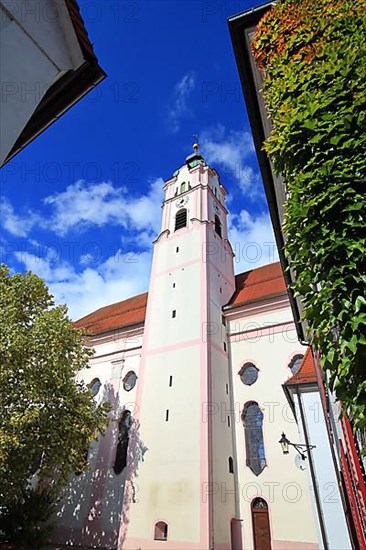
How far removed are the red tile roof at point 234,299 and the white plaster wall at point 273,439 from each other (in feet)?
5.95

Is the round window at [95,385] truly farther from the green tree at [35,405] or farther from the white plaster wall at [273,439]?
the white plaster wall at [273,439]

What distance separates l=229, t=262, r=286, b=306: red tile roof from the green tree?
11.1m

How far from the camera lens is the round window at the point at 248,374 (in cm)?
1884

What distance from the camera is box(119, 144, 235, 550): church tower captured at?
1495 centimetres

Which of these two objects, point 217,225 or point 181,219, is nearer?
point 181,219

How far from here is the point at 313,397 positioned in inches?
400

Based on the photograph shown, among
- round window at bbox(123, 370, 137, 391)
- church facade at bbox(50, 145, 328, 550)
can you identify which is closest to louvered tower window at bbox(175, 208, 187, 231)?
church facade at bbox(50, 145, 328, 550)

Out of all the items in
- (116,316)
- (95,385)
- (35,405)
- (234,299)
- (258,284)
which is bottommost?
(35,405)

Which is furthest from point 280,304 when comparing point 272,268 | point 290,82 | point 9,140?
point 9,140

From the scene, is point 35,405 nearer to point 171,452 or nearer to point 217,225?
point 171,452

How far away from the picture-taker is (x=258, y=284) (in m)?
24.0

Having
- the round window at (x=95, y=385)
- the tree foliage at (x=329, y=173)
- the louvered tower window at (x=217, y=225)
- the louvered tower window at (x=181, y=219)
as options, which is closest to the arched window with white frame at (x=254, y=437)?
the round window at (x=95, y=385)

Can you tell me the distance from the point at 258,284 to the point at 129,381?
418 inches

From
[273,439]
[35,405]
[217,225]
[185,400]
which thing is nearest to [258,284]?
[217,225]
